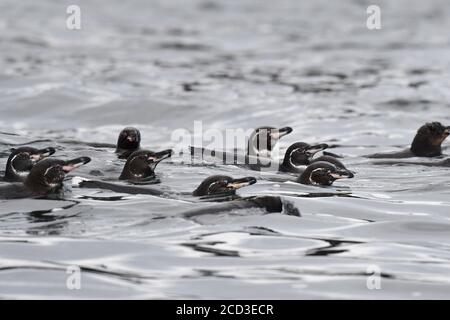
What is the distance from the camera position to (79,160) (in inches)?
503

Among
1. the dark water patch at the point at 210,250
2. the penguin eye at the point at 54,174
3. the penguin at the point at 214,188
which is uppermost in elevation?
the penguin eye at the point at 54,174

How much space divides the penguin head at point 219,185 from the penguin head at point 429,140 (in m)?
4.18

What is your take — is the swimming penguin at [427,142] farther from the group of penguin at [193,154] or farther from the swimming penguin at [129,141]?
the swimming penguin at [129,141]

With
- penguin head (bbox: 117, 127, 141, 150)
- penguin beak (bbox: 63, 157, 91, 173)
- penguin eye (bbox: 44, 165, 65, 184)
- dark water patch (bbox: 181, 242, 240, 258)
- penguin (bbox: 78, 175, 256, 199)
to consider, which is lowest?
dark water patch (bbox: 181, 242, 240, 258)

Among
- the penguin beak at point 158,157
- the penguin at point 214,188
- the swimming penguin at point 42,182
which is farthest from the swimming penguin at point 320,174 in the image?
the swimming penguin at point 42,182

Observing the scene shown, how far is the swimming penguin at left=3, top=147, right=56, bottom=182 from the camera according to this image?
43.7ft

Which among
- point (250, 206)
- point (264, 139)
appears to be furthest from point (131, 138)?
point (250, 206)

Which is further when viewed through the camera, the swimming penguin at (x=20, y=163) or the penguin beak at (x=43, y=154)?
the penguin beak at (x=43, y=154)

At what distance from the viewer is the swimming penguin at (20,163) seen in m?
13.3

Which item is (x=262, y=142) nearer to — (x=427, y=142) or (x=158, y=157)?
(x=427, y=142)

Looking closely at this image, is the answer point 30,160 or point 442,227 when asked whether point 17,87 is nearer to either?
point 30,160

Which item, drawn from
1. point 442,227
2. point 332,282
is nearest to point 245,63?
point 442,227

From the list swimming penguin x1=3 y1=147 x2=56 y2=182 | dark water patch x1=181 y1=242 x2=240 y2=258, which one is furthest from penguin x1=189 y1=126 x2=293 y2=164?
dark water patch x1=181 y1=242 x2=240 y2=258

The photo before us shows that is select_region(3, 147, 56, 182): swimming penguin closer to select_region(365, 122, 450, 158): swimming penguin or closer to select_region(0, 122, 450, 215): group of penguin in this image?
select_region(0, 122, 450, 215): group of penguin
